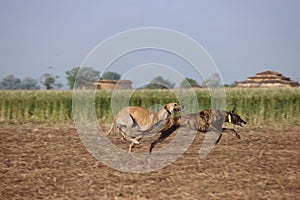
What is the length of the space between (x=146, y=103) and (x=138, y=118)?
1138 centimetres

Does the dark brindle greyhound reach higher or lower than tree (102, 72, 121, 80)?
lower

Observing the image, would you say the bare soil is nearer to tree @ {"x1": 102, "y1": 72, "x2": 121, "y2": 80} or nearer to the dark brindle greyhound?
the dark brindle greyhound

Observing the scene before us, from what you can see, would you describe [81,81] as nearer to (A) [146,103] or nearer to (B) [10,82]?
(A) [146,103]

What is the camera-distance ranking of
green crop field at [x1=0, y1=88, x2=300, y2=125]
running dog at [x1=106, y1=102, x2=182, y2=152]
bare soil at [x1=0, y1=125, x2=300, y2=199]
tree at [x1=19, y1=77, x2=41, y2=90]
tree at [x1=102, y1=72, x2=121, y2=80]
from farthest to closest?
tree at [x1=19, y1=77, x2=41, y2=90], green crop field at [x1=0, y1=88, x2=300, y2=125], running dog at [x1=106, y1=102, x2=182, y2=152], tree at [x1=102, y1=72, x2=121, y2=80], bare soil at [x1=0, y1=125, x2=300, y2=199]

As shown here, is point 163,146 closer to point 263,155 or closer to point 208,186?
point 263,155

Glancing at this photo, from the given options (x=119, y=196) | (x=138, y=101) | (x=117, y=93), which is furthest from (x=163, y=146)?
(x=138, y=101)

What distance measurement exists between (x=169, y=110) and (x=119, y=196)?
4.16 meters

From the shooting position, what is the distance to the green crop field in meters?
20.9

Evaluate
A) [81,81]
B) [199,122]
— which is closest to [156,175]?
[199,122]

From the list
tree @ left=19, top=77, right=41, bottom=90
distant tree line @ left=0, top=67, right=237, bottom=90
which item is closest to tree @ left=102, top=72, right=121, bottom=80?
distant tree line @ left=0, top=67, right=237, bottom=90

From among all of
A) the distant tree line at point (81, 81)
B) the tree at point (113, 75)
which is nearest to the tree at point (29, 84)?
the distant tree line at point (81, 81)

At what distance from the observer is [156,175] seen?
7.95 m

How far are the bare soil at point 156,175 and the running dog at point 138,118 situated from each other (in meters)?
0.40

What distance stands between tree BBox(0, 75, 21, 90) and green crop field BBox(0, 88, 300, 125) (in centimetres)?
937
